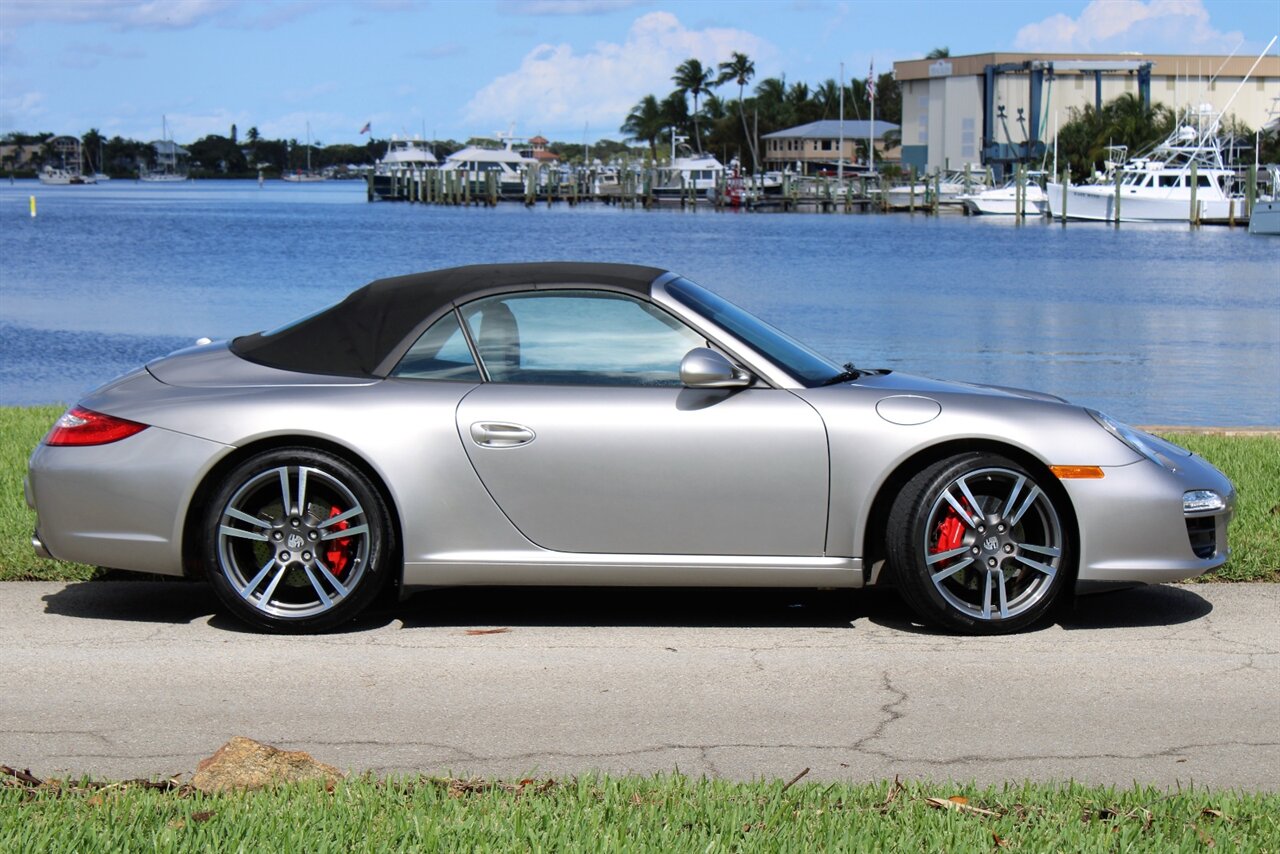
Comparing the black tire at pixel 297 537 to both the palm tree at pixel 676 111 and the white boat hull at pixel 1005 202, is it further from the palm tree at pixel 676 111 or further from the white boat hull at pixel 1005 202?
the palm tree at pixel 676 111

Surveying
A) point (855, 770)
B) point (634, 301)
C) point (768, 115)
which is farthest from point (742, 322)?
point (768, 115)

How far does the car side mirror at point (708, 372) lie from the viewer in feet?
18.9

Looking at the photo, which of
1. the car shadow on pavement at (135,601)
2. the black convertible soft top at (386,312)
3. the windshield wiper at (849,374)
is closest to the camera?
the black convertible soft top at (386,312)

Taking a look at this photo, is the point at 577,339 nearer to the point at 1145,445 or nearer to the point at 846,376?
the point at 846,376

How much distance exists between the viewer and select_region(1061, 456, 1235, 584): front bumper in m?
5.86

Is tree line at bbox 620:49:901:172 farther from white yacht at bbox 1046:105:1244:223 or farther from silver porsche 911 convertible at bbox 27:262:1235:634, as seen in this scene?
silver porsche 911 convertible at bbox 27:262:1235:634

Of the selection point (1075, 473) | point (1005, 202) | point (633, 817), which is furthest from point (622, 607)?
point (1005, 202)

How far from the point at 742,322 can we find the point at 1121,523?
5.49 feet

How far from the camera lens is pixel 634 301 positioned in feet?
20.0

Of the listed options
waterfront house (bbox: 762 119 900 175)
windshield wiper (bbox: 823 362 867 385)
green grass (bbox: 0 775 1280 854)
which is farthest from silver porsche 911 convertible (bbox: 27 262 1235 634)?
waterfront house (bbox: 762 119 900 175)

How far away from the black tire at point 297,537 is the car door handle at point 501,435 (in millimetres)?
442

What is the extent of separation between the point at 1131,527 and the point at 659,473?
5.86 feet

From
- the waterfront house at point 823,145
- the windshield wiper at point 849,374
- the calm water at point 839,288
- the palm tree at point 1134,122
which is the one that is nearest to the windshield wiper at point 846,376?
the windshield wiper at point 849,374

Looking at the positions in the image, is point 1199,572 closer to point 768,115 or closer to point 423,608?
point 423,608
